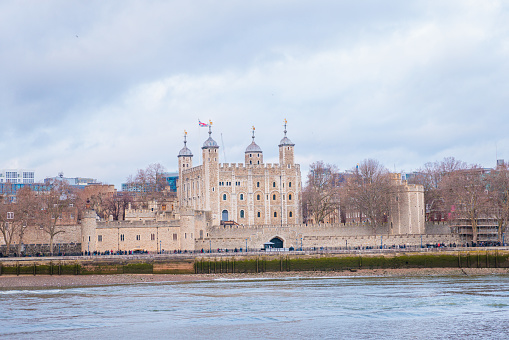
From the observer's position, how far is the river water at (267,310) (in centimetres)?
3709

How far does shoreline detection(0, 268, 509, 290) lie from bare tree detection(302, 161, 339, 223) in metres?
25.0

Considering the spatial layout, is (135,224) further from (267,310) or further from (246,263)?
(267,310)

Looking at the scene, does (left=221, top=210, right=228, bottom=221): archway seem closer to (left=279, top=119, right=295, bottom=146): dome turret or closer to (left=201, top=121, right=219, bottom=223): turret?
(left=201, top=121, right=219, bottom=223): turret

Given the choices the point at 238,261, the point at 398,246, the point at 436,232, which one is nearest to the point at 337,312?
the point at 238,261

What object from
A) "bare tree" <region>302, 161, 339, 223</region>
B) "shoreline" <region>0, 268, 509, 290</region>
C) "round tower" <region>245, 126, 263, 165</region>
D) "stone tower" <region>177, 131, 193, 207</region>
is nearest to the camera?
"shoreline" <region>0, 268, 509, 290</region>

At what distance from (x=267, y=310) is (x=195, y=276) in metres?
22.2

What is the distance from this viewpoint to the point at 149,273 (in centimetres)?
6650

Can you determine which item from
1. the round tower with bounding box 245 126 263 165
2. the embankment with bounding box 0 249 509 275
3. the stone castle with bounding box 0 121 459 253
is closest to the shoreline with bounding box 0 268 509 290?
the embankment with bounding box 0 249 509 275

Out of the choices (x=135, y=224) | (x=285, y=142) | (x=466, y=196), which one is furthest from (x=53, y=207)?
(x=466, y=196)

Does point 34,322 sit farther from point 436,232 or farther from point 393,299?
point 436,232

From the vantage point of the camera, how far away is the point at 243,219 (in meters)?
100

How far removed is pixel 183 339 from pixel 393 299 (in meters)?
16.3

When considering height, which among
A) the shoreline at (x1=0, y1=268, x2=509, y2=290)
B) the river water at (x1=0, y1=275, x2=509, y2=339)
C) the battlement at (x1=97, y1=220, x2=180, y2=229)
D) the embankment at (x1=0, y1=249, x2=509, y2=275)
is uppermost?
the battlement at (x1=97, y1=220, x2=180, y2=229)

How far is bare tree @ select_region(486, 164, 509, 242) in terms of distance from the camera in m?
77.8
